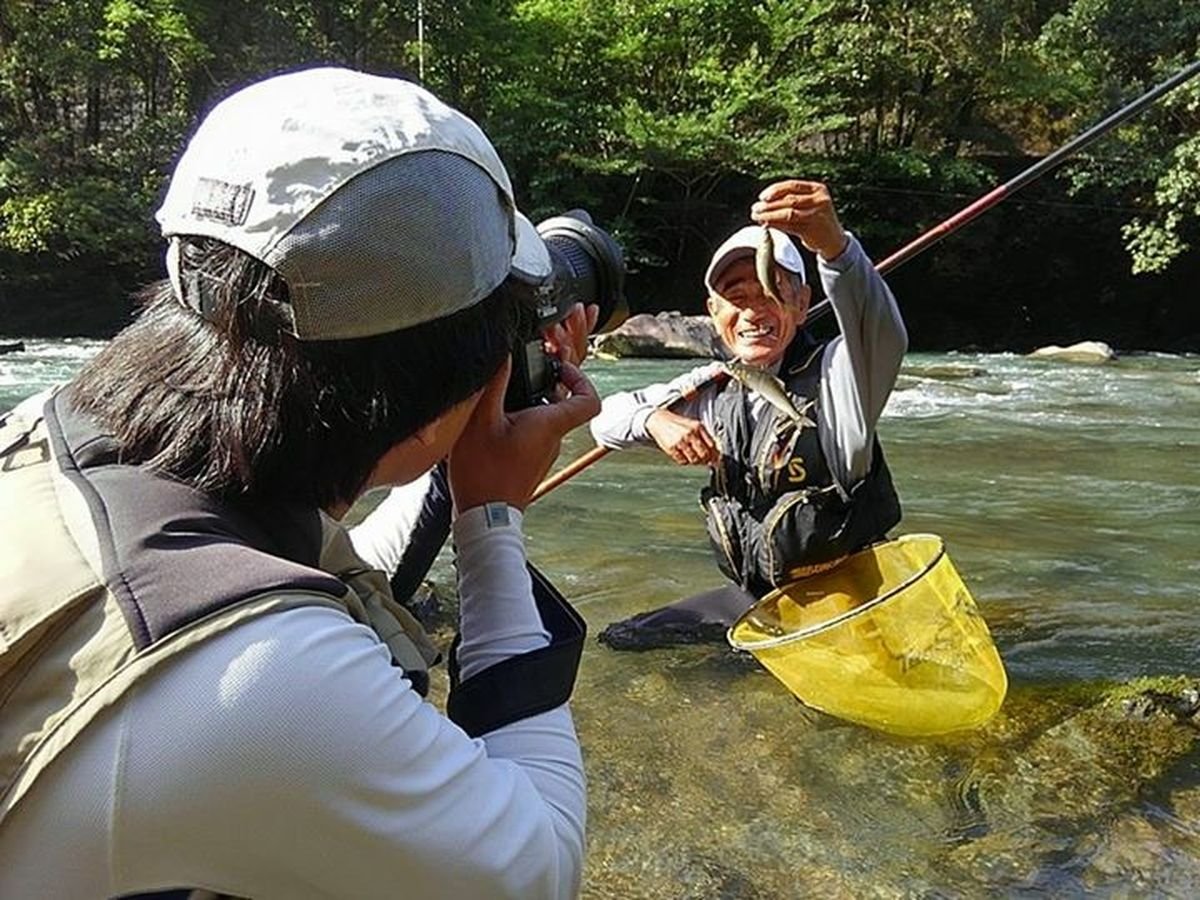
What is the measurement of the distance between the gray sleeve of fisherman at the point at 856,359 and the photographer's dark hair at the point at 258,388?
2085mm

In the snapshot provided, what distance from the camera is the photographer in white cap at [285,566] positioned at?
84 cm

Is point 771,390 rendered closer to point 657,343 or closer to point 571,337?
point 571,337

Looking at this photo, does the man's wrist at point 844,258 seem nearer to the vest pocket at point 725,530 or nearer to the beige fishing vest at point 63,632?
the vest pocket at point 725,530

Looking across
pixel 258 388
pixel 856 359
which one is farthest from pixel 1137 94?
pixel 258 388

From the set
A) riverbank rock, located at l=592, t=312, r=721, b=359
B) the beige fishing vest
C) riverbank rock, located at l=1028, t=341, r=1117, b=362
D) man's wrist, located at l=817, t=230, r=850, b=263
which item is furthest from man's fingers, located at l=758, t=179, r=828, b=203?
riverbank rock, located at l=1028, t=341, r=1117, b=362

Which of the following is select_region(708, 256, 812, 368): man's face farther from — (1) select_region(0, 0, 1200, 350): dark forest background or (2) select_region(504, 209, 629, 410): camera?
(1) select_region(0, 0, 1200, 350): dark forest background

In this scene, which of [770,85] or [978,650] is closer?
[978,650]

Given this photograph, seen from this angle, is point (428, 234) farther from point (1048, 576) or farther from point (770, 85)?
point (770, 85)

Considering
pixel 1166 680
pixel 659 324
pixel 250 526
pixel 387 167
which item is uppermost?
pixel 387 167

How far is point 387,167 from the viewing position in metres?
0.99

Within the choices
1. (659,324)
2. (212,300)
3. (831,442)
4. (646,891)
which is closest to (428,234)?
(212,300)

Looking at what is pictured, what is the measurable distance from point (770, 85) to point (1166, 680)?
19.0m

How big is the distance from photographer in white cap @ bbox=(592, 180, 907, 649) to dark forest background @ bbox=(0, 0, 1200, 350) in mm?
17519

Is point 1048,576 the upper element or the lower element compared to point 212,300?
lower
